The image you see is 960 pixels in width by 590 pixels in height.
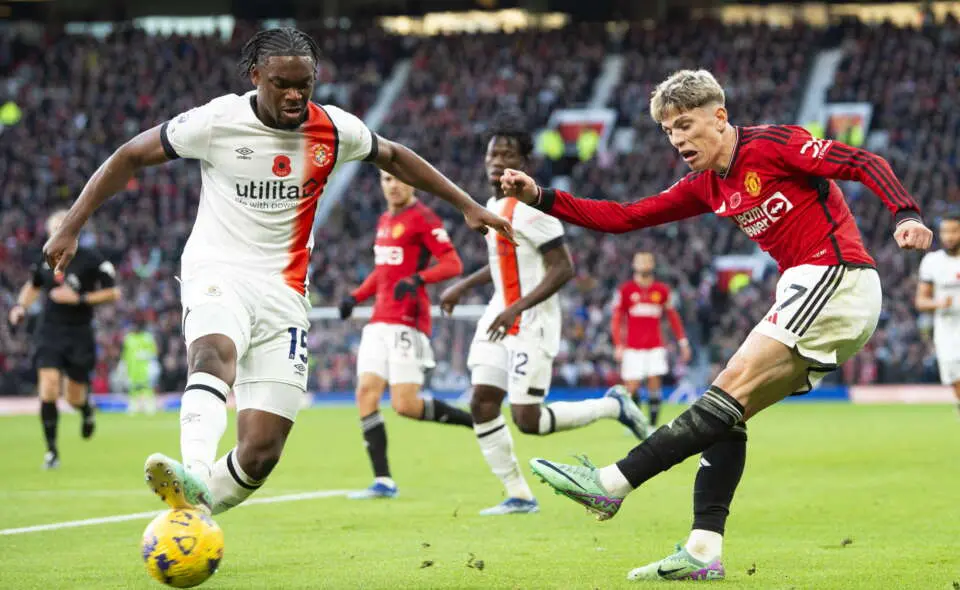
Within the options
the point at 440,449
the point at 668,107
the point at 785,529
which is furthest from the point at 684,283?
the point at 668,107

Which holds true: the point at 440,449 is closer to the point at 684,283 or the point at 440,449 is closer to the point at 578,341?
the point at 578,341

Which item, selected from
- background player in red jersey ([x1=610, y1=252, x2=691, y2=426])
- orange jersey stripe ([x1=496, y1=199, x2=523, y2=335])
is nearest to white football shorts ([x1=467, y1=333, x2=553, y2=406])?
orange jersey stripe ([x1=496, y1=199, x2=523, y2=335])

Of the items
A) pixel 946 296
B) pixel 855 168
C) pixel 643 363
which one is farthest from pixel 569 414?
pixel 643 363

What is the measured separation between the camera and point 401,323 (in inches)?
423

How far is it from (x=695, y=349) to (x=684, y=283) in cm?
238

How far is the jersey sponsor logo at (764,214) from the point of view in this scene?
5.82 m

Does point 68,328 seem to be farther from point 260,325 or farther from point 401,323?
point 260,325

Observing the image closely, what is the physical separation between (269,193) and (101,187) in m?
0.73

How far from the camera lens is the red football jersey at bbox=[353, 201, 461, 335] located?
10781mm

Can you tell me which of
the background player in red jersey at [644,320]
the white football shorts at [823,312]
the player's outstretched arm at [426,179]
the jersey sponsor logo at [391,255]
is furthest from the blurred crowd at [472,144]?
the white football shorts at [823,312]

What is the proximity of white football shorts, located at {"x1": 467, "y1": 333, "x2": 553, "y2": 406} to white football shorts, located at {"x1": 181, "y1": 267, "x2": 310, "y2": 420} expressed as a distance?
10.2 ft

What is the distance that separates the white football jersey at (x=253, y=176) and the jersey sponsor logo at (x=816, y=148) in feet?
6.64

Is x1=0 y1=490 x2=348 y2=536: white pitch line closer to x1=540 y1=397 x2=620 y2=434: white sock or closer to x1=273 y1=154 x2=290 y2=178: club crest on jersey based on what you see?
x1=540 y1=397 x2=620 y2=434: white sock

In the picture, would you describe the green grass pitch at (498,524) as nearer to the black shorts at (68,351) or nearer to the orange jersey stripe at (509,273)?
the black shorts at (68,351)
